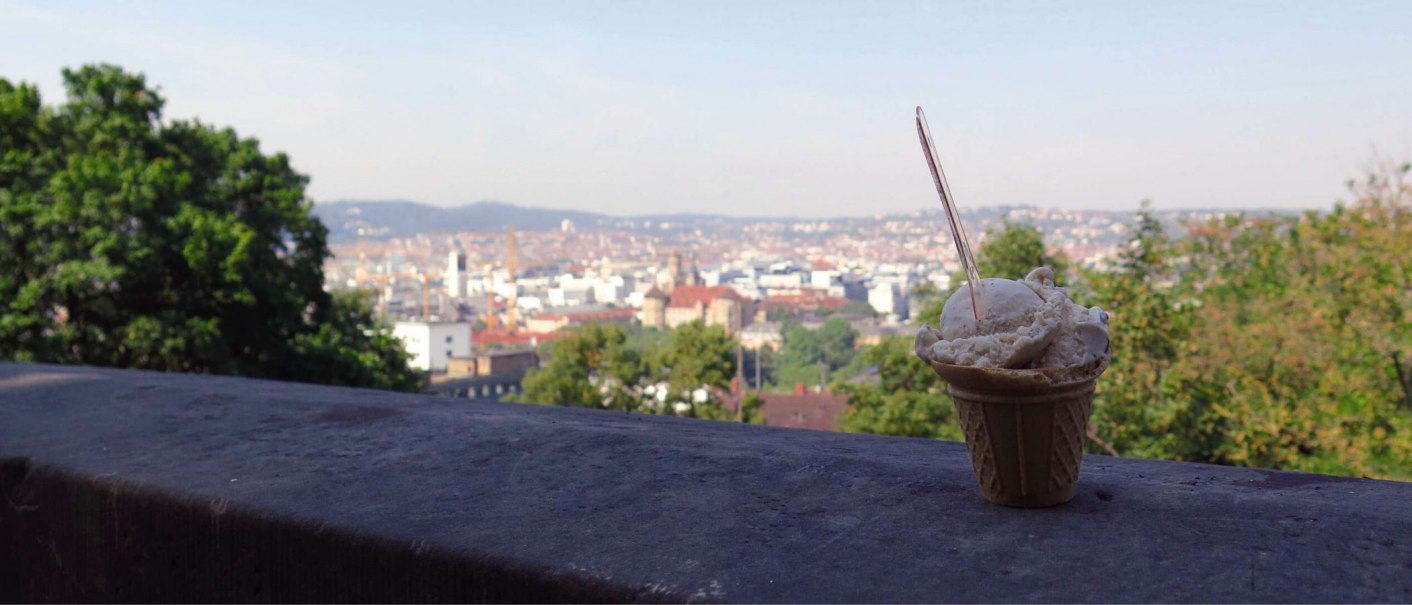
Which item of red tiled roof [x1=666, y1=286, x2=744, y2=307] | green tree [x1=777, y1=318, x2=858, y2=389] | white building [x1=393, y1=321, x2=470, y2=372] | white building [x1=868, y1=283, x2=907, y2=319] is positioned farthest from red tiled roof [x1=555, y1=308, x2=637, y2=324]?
white building [x1=868, y1=283, x2=907, y2=319]

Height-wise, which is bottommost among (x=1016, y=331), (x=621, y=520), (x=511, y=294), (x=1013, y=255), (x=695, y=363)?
(x=511, y=294)

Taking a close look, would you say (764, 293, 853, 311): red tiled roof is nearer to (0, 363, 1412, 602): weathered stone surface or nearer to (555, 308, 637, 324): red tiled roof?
(555, 308, 637, 324): red tiled roof

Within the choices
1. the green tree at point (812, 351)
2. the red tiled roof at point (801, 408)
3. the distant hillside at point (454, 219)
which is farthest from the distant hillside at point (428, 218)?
the red tiled roof at point (801, 408)

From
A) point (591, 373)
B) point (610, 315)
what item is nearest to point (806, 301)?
point (610, 315)

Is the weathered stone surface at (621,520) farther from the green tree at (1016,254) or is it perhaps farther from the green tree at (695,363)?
the green tree at (695,363)

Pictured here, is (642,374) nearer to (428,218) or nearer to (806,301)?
(806,301)

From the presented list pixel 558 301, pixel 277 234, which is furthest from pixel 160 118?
pixel 558 301
